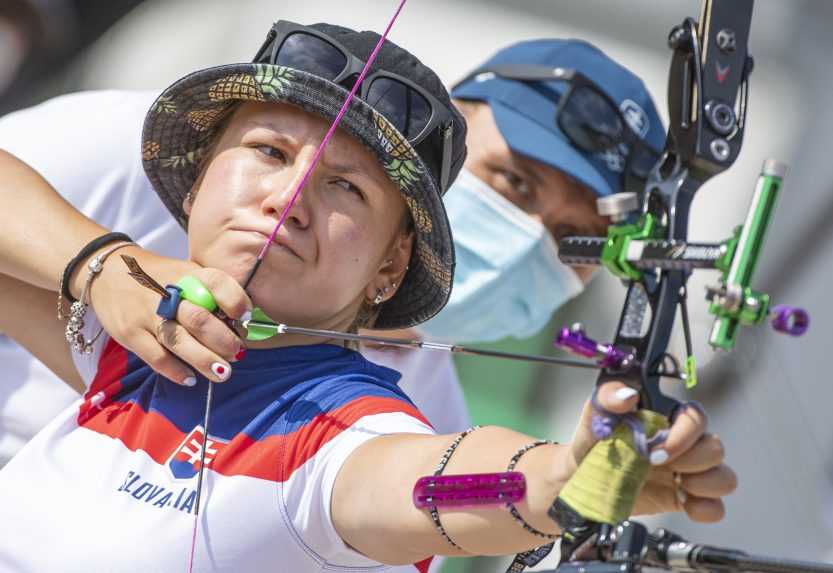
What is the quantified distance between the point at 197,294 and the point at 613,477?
0.47m

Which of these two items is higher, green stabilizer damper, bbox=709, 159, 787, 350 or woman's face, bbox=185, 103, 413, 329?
green stabilizer damper, bbox=709, 159, 787, 350

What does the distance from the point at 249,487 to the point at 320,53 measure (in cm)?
47

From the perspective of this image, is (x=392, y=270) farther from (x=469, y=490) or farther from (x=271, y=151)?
(x=469, y=490)

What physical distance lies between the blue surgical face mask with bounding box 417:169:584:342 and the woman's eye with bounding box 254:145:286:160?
1008 mm

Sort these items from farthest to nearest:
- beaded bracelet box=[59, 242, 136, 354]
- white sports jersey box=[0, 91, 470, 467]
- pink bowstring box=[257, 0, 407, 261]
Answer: white sports jersey box=[0, 91, 470, 467] < beaded bracelet box=[59, 242, 136, 354] < pink bowstring box=[257, 0, 407, 261]

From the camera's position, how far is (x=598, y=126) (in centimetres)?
229

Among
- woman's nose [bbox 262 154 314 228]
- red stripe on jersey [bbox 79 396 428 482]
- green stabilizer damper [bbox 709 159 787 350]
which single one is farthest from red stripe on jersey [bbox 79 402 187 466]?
green stabilizer damper [bbox 709 159 787 350]

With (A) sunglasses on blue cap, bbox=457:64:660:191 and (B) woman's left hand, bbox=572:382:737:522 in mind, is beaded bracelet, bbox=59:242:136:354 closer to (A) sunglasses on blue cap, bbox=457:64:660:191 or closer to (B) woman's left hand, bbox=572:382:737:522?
(B) woman's left hand, bbox=572:382:737:522

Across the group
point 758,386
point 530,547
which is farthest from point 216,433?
point 758,386

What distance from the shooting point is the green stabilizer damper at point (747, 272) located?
0.89m

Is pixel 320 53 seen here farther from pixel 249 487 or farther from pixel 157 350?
pixel 249 487

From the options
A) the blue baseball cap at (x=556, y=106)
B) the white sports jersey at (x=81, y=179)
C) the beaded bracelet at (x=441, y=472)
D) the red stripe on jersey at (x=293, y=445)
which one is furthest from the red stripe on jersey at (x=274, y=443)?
the blue baseball cap at (x=556, y=106)

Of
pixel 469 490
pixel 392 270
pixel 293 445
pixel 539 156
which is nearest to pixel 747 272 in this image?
pixel 469 490

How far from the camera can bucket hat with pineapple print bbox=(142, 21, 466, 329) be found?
131 cm
